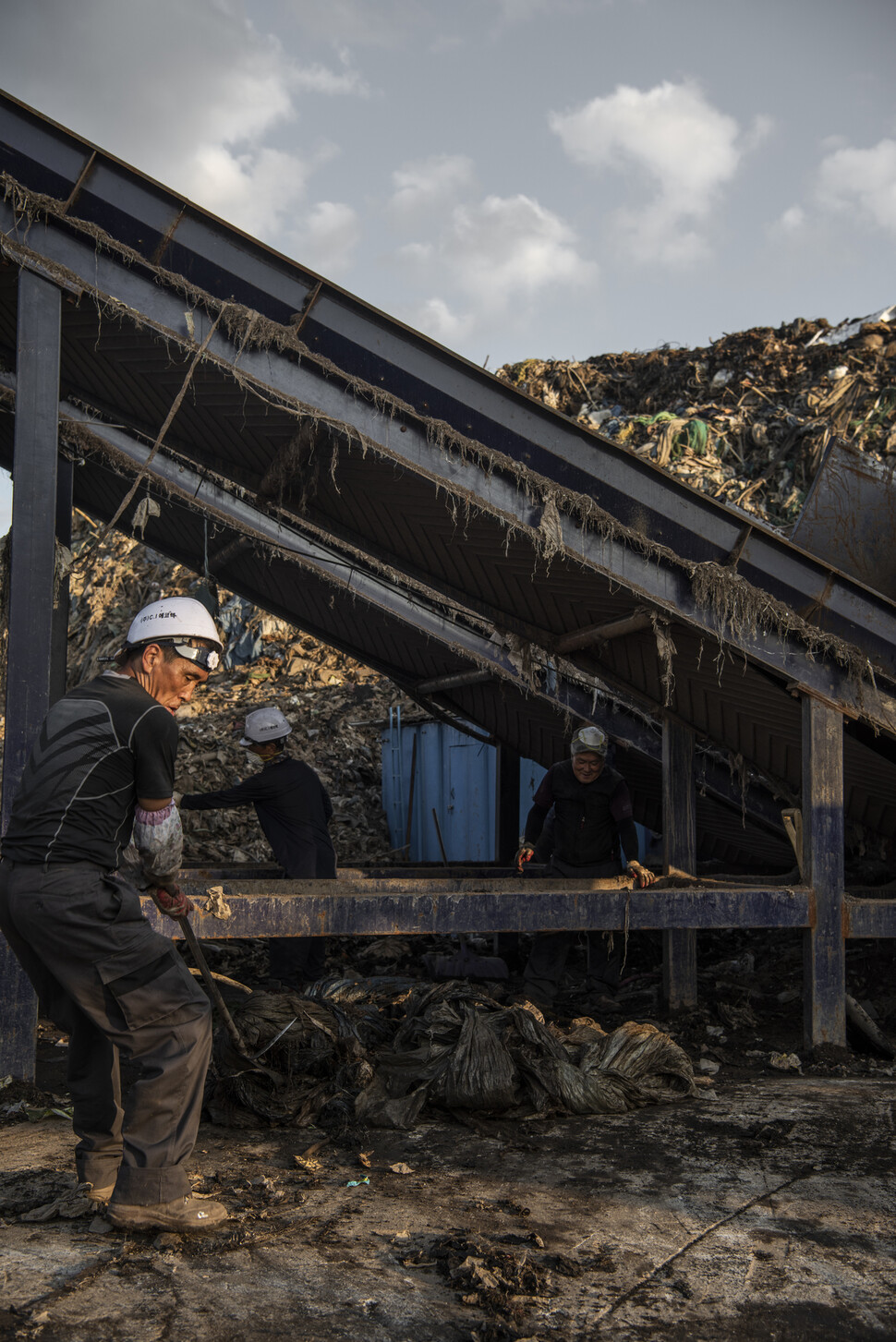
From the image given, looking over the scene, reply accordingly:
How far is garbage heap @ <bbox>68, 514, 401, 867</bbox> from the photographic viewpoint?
1336 centimetres

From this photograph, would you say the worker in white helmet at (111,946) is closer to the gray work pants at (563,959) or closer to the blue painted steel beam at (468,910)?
the blue painted steel beam at (468,910)

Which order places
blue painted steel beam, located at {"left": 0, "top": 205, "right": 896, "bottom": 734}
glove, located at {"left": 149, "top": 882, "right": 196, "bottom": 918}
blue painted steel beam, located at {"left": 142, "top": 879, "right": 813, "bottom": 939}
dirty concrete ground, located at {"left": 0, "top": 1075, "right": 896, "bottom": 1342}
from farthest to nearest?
1. blue painted steel beam, located at {"left": 0, "top": 205, "right": 896, "bottom": 734}
2. blue painted steel beam, located at {"left": 142, "top": 879, "right": 813, "bottom": 939}
3. glove, located at {"left": 149, "top": 882, "right": 196, "bottom": 918}
4. dirty concrete ground, located at {"left": 0, "top": 1075, "right": 896, "bottom": 1342}

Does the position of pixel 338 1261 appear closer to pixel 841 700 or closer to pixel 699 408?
pixel 841 700

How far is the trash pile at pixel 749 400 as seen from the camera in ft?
43.8

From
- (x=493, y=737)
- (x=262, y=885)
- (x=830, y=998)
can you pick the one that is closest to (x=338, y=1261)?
(x=262, y=885)

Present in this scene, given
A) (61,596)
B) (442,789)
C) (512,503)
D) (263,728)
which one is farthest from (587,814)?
(442,789)

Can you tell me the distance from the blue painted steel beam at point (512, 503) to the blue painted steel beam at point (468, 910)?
4.06 feet

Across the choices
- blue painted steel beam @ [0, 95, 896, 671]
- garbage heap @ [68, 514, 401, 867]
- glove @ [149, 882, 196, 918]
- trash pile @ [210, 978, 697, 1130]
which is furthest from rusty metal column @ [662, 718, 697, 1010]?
garbage heap @ [68, 514, 401, 867]

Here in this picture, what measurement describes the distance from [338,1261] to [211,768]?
37.6ft

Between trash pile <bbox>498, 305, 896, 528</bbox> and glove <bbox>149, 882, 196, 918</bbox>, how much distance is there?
9533mm

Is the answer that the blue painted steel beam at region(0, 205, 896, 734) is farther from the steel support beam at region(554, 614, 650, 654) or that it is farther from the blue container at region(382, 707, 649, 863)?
the blue container at region(382, 707, 649, 863)

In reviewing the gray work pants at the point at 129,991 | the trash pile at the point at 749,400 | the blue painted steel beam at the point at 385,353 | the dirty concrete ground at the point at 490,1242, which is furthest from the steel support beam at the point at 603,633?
the trash pile at the point at 749,400

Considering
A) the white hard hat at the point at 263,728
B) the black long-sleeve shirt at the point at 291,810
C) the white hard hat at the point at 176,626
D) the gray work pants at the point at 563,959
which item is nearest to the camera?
the white hard hat at the point at 176,626

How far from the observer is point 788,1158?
3.85 meters
